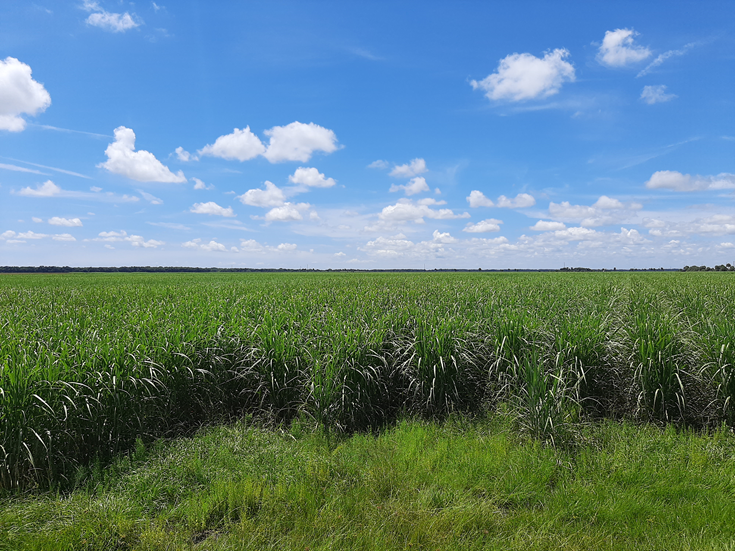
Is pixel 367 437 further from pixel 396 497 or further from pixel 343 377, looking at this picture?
pixel 396 497

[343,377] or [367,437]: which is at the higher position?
[343,377]

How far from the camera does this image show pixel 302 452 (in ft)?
15.9

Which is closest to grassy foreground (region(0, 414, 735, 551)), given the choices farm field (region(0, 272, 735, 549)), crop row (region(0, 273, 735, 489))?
farm field (region(0, 272, 735, 549))

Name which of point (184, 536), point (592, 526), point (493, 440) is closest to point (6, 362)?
point (184, 536)

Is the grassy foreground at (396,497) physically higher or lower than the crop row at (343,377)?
lower

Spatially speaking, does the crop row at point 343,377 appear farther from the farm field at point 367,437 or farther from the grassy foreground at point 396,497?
the grassy foreground at point 396,497

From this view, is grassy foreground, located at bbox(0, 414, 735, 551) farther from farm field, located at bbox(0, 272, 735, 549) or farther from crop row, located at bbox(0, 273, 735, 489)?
crop row, located at bbox(0, 273, 735, 489)

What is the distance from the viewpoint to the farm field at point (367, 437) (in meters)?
3.63

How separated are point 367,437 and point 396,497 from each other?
1578 millimetres

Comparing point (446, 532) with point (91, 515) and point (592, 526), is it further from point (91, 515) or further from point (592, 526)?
point (91, 515)

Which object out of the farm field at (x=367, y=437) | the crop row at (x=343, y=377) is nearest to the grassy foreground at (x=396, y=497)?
the farm field at (x=367, y=437)

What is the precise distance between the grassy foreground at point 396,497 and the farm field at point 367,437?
2cm

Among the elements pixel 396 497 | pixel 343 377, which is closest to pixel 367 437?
pixel 343 377

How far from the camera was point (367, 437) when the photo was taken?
559cm
